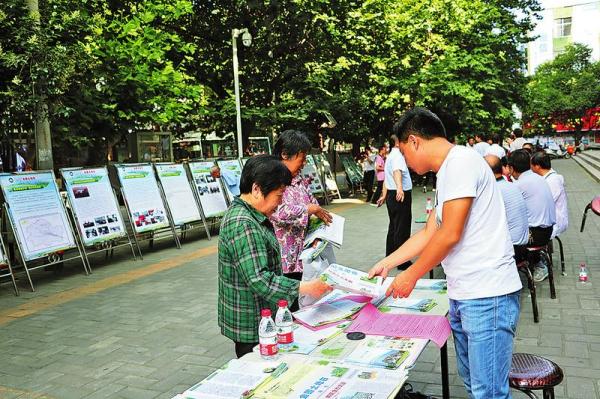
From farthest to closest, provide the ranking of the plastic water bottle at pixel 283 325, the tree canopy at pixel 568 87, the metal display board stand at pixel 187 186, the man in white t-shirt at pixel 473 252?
the tree canopy at pixel 568 87
the metal display board stand at pixel 187 186
the plastic water bottle at pixel 283 325
the man in white t-shirt at pixel 473 252

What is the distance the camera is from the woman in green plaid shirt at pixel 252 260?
2.51m

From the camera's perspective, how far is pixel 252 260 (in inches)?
98.6

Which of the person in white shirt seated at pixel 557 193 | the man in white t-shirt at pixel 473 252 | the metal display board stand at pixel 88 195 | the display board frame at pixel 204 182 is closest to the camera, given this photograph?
the man in white t-shirt at pixel 473 252

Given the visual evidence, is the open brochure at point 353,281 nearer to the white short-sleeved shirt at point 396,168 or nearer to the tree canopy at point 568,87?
the white short-sleeved shirt at point 396,168

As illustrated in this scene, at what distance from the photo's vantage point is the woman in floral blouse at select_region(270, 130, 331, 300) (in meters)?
3.89

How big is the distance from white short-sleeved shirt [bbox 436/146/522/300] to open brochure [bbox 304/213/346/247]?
179 cm

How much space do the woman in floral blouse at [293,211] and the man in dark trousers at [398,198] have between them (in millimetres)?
3495

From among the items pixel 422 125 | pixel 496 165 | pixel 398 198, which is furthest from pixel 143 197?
pixel 422 125

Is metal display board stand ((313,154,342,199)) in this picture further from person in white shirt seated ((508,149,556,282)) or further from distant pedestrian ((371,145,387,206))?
person in white shirt seated ((508,149,556,282))

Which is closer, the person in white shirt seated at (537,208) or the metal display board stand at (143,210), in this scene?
the person in white shirt seated at (537,208)

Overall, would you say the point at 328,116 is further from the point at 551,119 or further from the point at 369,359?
the point at 551,119

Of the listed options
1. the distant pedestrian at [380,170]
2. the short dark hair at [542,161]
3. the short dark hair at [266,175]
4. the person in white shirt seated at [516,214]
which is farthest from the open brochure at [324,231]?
the distant pedestrian at [380,170]

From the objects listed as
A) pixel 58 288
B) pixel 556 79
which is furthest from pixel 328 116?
pixel 556 79

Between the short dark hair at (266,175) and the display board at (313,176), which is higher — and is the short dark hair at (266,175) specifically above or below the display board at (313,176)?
A: above
